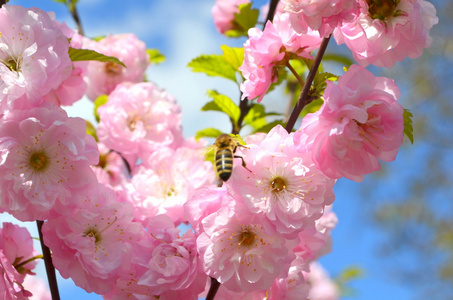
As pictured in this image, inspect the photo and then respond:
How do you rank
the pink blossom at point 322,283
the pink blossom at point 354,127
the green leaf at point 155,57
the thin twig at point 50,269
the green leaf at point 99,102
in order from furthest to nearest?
the pink blossom at point 322,283 → the green leaf at point 155,57 → the green leaf at point 99,102 → the thin twig at point 50,269 → the pink blossom at point 354,127

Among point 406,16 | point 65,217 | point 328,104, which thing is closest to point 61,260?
point 65,217

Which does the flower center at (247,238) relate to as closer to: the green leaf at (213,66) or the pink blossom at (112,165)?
the green leaf at (213,66)

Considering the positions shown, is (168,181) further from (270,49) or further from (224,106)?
(270,49)

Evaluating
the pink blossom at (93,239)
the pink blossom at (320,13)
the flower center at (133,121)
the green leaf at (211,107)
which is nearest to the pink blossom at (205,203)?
the pink blossom at (93,239)

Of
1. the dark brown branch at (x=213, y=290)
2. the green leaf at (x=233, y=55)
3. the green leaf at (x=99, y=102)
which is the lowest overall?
the dark brown branch at (x=213, y=290)

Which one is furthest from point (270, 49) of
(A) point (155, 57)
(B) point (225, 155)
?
(A) point (155, 57)

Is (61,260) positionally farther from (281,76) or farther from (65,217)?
(281,76)

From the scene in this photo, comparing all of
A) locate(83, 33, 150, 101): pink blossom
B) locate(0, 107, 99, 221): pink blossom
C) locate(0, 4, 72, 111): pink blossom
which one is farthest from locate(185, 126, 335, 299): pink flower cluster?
locate(83, 33, 150, 101): pink blossom
